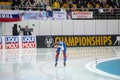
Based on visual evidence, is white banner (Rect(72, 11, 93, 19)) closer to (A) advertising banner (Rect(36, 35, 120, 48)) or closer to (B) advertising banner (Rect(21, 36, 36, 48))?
(A) advertising banner (Rect(36, 35, 120, 48))

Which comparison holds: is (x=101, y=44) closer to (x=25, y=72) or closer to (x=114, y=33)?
(x=114, y=33)

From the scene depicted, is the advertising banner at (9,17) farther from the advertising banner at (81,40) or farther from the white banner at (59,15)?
the white banner at (59,15)

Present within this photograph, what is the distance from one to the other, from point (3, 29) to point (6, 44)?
3.32m

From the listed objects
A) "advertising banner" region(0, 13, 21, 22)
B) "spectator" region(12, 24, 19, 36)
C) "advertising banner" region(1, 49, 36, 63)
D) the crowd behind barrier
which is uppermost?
the crowd behind barrier

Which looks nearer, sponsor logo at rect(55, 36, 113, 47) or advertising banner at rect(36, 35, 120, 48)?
advertising banner at rect(36, 35, 120, 48)

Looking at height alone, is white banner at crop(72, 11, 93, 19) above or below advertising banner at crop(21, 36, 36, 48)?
above

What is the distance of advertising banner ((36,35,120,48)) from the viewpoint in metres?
30.2

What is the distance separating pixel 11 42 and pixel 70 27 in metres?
6.74

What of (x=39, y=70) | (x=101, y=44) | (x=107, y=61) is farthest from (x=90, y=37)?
(x=39, y=70)

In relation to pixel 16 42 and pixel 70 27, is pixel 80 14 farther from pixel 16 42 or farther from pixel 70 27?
pixel 16 42

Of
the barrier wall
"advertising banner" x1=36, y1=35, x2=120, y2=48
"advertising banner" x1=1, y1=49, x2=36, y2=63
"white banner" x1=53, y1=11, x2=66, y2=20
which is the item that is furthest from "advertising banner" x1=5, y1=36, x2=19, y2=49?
"white banner" x1=53, y1=11, x2=66, y2=20

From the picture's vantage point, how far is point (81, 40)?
31250mm

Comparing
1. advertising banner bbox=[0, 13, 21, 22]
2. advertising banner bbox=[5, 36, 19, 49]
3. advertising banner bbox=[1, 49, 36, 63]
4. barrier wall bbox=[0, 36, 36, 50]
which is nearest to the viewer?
advertising banner bbox=[1, 49, 36, 63]

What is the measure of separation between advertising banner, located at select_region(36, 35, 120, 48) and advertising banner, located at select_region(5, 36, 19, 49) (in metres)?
1.93
